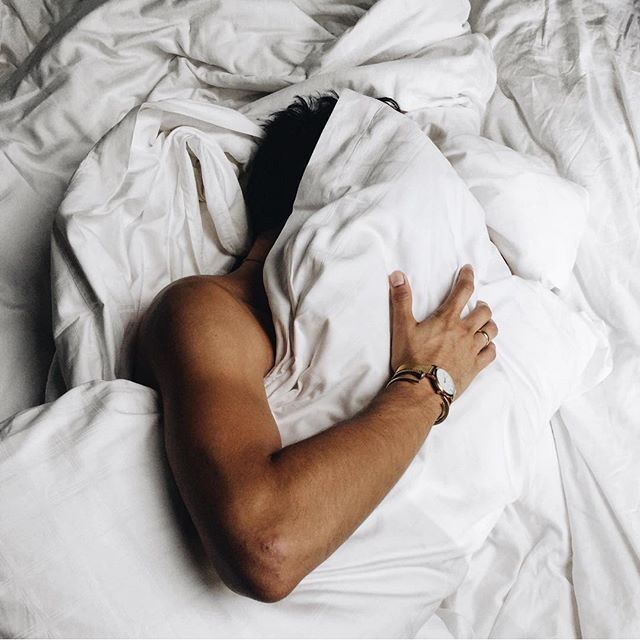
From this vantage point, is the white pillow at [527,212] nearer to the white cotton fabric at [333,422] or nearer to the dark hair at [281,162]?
the white cotton fabric at [333,422]

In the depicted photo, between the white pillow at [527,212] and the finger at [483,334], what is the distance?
177 millimetres

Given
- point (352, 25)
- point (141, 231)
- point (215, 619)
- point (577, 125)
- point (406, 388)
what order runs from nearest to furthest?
point (215, 619)
point (406, 388)
point (141, 231)
point (577, 125)
point (352, 25)

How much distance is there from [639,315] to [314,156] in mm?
554

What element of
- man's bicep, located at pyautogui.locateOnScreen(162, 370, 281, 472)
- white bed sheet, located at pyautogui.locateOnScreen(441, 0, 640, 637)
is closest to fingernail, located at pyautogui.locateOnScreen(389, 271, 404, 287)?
man's bicep, located at pyautogui.locateOnScreen(162, 370, 281, 472)

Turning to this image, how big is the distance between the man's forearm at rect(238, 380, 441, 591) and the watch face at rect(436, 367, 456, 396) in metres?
0.05

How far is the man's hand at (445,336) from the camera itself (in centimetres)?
85

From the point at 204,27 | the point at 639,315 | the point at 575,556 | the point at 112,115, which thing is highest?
the point at 204,27

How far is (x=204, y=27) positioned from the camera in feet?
4.16

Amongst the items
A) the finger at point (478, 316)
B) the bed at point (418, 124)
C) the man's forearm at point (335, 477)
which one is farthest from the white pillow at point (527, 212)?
the man's forearm at point (335, 477)

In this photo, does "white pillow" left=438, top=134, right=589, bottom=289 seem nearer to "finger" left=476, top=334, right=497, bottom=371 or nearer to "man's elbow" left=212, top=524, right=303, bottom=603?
"finger" left=476, top=334, right=497, bottom=371

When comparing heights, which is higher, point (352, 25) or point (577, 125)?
point (352, 25)

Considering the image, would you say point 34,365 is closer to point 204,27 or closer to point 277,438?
point 277,438

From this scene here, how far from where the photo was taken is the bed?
2.35ft

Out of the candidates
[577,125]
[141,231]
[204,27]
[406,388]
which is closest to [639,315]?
[577,125]
